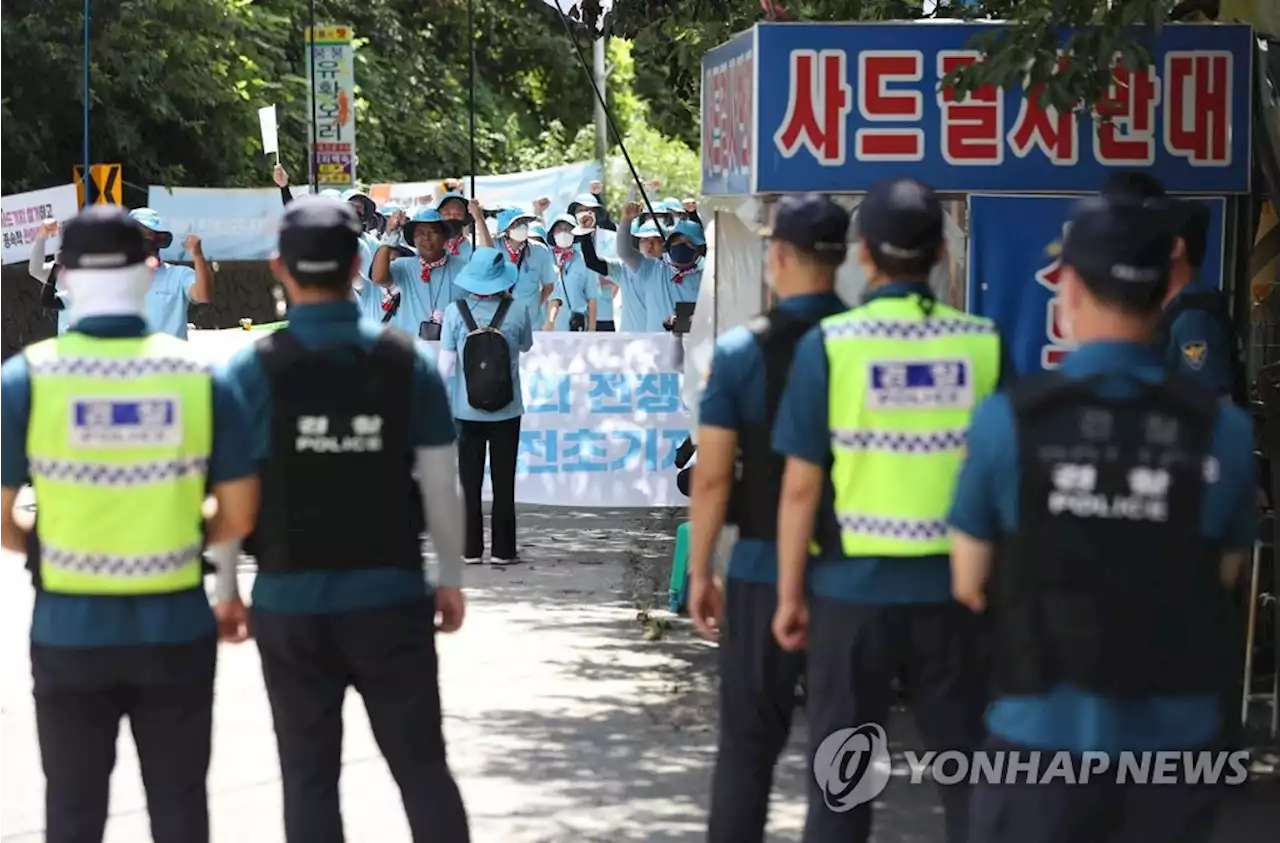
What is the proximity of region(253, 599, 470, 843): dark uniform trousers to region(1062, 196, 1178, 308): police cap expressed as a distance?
189 cm

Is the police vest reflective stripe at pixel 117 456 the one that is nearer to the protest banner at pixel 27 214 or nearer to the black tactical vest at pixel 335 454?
the black tactical vest at pixel 335 454

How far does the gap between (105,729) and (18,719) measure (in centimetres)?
363

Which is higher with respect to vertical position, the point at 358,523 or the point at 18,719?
the point at 358,523

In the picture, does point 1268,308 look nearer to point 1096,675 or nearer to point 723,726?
point 723,726

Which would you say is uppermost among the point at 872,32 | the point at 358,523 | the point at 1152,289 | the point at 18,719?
the point at 872,32

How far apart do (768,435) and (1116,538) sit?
1787mm

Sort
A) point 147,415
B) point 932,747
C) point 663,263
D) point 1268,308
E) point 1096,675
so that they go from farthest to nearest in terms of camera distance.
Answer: point 663,263 → point 1268,308 → point 932,747 → point 147,415 → point 1096,675

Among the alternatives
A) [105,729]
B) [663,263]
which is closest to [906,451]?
[105,729]

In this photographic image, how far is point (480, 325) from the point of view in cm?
1149

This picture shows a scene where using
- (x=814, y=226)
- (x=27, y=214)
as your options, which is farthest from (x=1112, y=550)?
(x=27, y=214)

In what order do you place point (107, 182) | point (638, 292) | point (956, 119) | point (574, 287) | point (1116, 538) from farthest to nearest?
point (574, 287), point (107, 182), point (638, 292), point (956, 119), point (1116, 538)

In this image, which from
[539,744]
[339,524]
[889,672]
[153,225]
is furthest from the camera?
[153,225]

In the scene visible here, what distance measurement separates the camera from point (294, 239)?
200 inches

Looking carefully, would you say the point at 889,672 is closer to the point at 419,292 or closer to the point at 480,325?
the point at 480,325
